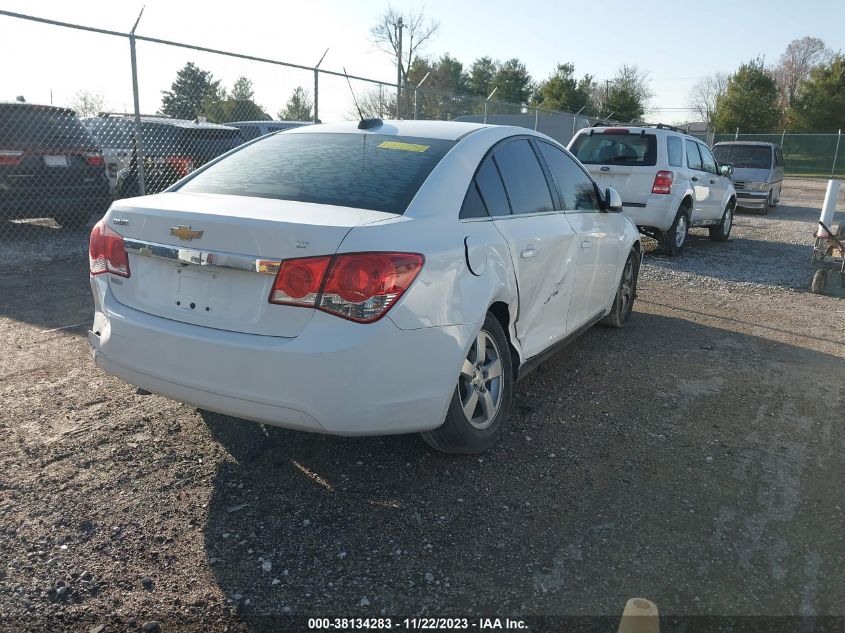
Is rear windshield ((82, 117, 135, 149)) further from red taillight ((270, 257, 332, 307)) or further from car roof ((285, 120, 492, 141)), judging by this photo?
red taillight ((270, 257, 332, 307))

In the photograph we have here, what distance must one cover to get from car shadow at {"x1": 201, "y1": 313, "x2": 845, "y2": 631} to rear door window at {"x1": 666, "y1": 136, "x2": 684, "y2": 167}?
6.30 meters

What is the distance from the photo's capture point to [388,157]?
11.5 feet

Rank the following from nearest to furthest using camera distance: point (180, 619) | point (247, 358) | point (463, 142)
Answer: point (180, 619), point (247, 358), point (463, 142)

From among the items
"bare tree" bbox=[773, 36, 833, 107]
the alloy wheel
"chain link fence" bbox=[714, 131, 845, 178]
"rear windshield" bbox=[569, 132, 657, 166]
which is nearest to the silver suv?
"rear windshield" bbox=[569, 132, 657, 166]

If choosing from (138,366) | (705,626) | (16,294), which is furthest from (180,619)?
(16,294)

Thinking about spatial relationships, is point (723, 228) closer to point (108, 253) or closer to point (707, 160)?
point (707, 160)

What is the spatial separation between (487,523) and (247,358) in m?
1.23

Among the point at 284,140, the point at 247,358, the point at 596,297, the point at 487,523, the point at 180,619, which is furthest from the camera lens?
the point at 596,297

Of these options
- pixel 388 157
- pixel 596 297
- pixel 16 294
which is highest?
pixel 388 157

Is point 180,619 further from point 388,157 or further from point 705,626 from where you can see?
point 388,157

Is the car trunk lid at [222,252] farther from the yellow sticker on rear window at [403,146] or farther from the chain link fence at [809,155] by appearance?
the chain link fence at [809,155]

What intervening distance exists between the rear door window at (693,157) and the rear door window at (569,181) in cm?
654

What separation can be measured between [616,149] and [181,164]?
20.8 feet

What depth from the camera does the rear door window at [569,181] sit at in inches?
178
